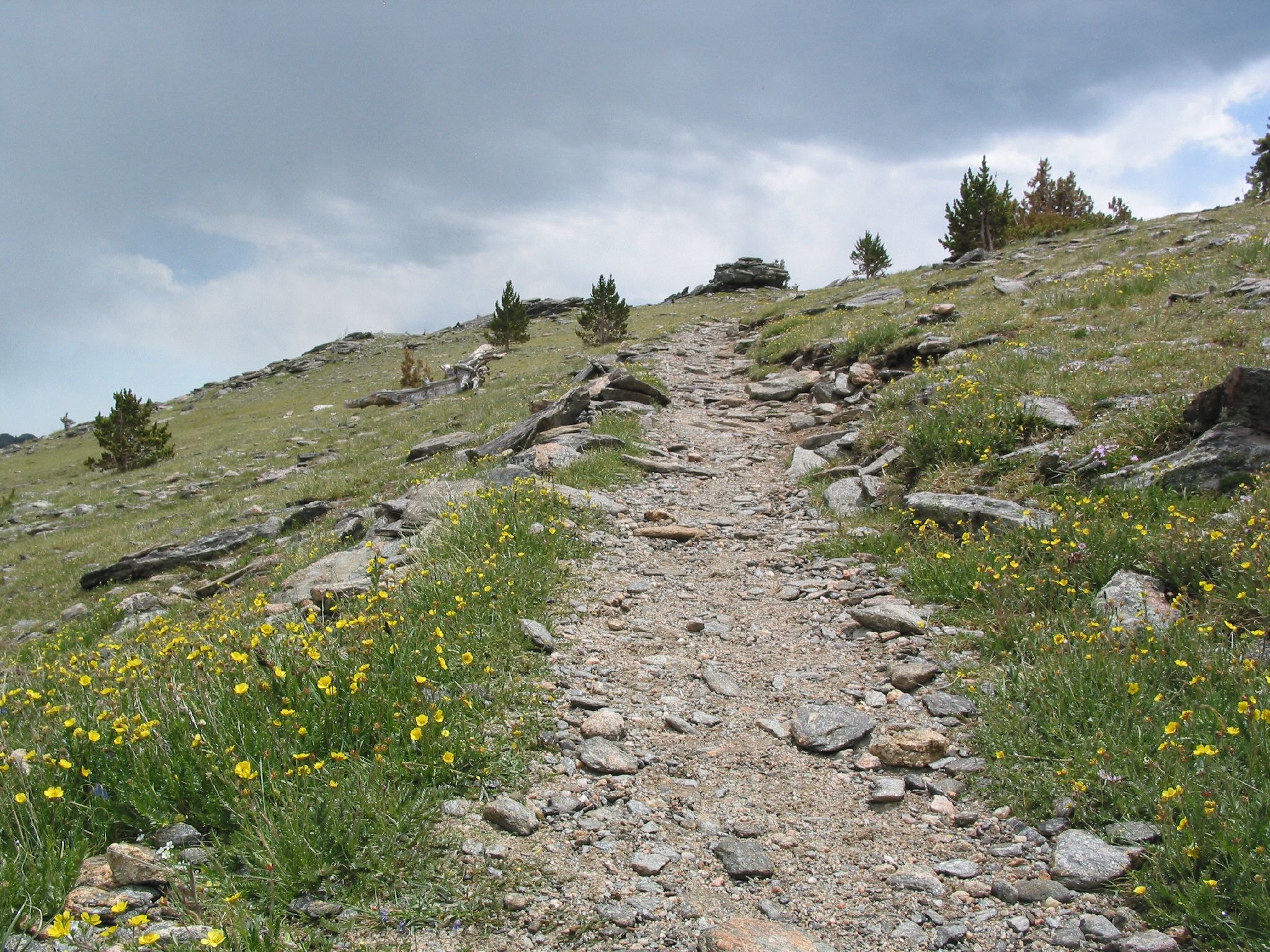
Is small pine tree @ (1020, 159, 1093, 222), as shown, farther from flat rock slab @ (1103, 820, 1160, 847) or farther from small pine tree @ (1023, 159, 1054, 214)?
flat rock slab @ (1103, 820, 1160, 847)

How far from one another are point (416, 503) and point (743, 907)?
8284mm

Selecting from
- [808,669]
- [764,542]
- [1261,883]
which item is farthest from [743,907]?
[764,542]

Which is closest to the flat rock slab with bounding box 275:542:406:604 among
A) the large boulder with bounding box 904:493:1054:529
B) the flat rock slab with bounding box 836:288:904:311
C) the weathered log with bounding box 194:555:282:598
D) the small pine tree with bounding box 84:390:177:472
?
the weathered log with bounding box 194:555:282:598

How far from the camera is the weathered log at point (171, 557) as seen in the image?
53.4 ft

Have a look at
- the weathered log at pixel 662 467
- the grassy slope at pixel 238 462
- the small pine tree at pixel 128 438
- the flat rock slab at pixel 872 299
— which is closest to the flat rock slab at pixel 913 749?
the weathered log at pixel 662 467

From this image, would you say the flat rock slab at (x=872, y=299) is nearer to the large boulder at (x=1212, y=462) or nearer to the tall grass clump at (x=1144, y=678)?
the large boulder at (x=1212, y=462)

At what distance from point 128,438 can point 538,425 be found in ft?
102

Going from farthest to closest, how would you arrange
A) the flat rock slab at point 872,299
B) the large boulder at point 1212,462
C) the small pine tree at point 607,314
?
1. the small pine tree at point 607,314
2. the flat rock slab at point 872,299
3. the large boulder at point 1212,462

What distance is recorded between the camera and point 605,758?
16.0ft

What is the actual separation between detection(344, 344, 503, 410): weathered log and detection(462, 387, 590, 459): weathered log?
20163mm

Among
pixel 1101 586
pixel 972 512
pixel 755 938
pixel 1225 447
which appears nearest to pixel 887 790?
pixel 755 938

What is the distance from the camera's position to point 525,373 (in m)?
→ 36.5

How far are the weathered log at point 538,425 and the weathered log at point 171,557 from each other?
5.67 m

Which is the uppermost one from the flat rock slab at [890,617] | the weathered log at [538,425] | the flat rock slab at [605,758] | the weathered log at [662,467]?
the weathered log at [538,425]
